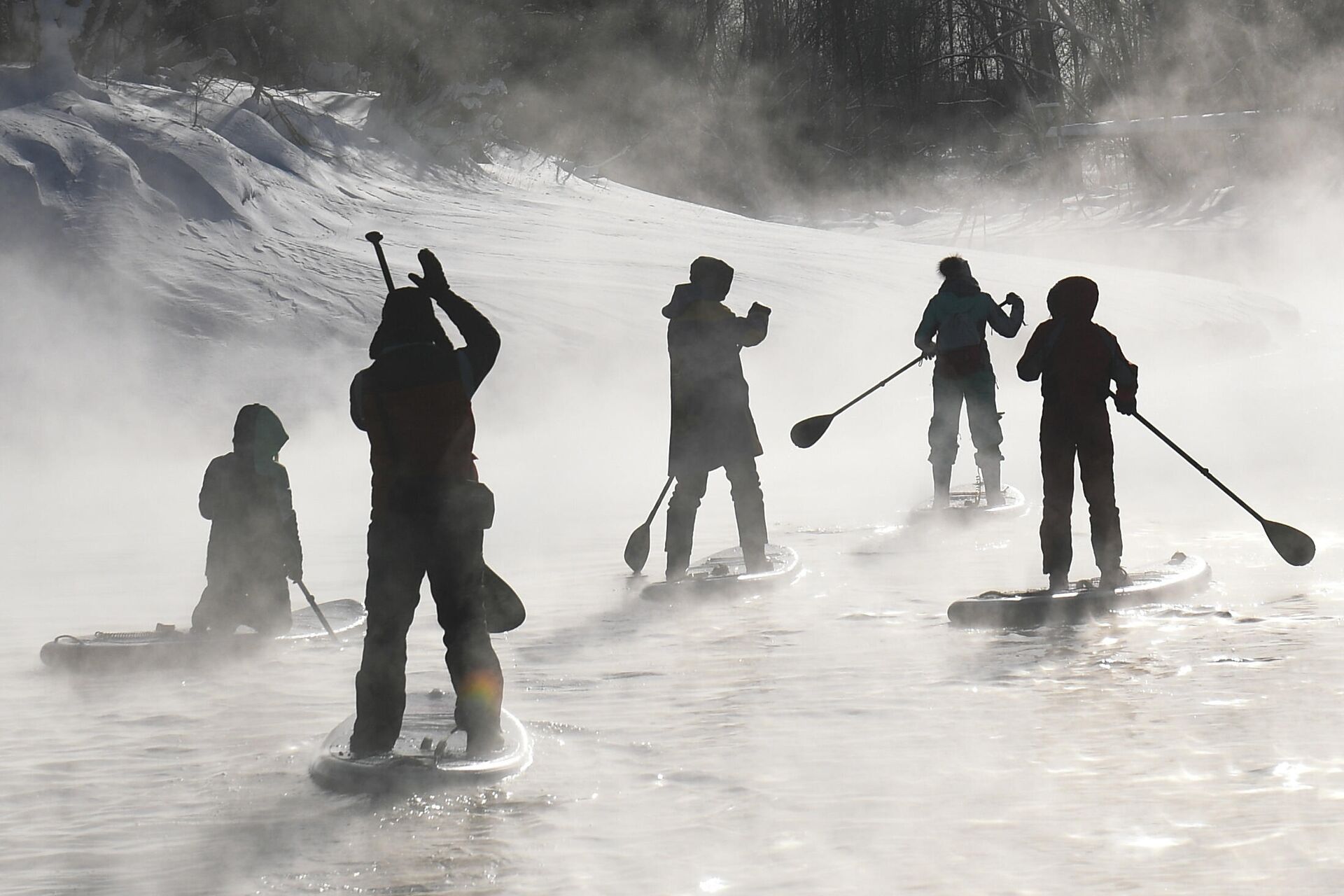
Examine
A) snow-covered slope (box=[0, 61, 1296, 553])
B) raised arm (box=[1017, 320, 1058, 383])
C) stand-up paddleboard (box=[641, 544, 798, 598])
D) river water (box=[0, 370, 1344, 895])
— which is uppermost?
snow-covered slope (box=[0, 61, 1296, 553])

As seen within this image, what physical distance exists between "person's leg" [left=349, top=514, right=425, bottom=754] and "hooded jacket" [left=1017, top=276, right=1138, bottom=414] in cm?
333

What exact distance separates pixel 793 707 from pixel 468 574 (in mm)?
1266

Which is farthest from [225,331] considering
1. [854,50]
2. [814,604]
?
[854,50]

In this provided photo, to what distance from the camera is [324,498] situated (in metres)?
11.9

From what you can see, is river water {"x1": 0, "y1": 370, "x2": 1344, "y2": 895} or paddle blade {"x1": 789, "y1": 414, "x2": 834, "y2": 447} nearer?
river water {"x1": 0, "y1": 370, "x2": 1344, "y2": 895}

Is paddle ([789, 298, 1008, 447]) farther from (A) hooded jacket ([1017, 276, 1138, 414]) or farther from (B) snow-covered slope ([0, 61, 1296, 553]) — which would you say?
(B) snow-covered slope ([0, 61, 1296, 553])

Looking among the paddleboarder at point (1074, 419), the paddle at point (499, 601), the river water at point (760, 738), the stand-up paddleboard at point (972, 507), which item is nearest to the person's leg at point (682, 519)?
the river water at point (760, 738)

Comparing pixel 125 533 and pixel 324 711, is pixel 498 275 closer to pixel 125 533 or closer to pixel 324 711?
pixel 125 533

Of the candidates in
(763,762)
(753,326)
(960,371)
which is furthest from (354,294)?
(763,762)

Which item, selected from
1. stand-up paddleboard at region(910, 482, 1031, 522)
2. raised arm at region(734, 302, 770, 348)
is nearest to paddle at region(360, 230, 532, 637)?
raised arm at region(734, 302, 770, 348)

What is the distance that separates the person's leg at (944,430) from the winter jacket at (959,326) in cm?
10

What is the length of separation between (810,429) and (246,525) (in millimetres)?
3402

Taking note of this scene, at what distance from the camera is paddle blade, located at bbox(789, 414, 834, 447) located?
29.0 feet

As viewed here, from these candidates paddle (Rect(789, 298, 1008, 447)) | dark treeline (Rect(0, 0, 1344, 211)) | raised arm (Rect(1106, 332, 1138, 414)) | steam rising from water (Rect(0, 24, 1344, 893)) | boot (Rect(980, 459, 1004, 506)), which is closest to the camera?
steam rising from water (Rect(0, 24, 1344, 893))
